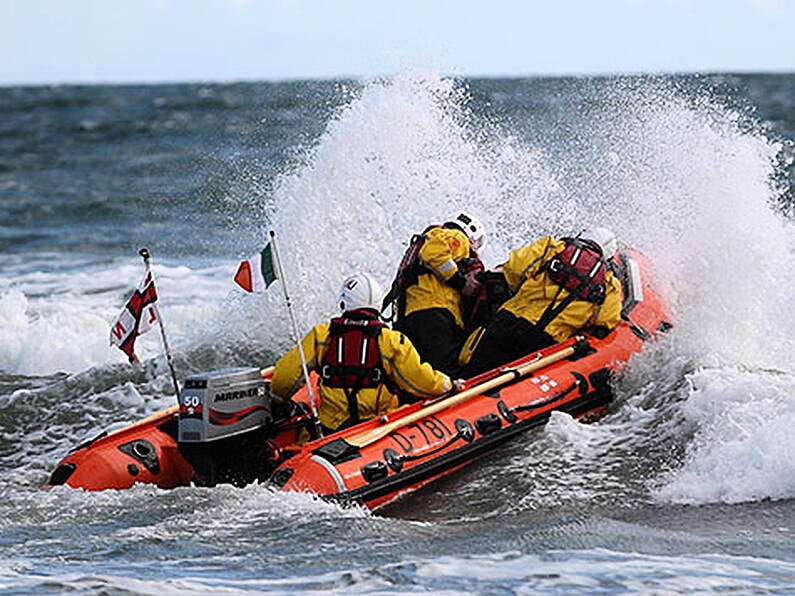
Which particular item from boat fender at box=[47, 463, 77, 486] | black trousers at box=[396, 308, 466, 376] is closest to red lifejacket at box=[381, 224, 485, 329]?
black trousers at box=[396, 308, 466, 376]

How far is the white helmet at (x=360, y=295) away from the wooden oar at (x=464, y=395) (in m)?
0.65

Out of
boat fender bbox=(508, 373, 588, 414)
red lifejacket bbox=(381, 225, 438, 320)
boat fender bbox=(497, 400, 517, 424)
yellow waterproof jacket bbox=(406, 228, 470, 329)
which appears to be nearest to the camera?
boat fender bbox=(497, 400, 517, 424)

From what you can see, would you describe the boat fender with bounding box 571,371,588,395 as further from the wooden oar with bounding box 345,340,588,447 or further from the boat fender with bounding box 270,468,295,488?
the boat fender with bounding box 270,468,295,488

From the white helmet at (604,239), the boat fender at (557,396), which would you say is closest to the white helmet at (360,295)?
the boat fender at (557,396)

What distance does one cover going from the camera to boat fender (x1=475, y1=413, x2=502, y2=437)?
815 cm

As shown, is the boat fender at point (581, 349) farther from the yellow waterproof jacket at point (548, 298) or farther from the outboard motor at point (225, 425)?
the outboard motor at point (225, 425)

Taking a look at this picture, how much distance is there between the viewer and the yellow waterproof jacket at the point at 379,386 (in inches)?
304

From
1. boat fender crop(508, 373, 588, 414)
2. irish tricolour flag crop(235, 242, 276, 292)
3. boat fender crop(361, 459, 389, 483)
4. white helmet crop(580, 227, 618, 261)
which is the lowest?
boat fender crop(361, 459, 389, 483)

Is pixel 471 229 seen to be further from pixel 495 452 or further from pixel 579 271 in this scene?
pixel 495 452

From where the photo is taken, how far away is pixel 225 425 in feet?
25.3

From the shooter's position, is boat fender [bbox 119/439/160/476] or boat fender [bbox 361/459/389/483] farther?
boat fender [bbox 119/439/160/476]

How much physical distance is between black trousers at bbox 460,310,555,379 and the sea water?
2.19ft

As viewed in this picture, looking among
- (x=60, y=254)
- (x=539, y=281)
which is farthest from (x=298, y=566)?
(x=60, y=254)

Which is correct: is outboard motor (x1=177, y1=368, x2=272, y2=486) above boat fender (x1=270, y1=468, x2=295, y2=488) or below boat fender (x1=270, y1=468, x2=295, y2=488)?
above
